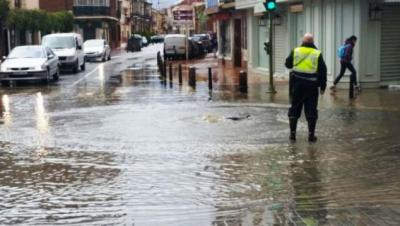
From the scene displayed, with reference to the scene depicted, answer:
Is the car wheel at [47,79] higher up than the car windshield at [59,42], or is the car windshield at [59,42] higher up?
the car windshield at [59,42]

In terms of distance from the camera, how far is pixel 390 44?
64.8ft

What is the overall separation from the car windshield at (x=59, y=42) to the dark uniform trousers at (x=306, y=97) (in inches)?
942

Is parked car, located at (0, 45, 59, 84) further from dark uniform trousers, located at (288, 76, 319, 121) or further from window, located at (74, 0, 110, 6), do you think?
window, located at (74, 0, 110, 6)

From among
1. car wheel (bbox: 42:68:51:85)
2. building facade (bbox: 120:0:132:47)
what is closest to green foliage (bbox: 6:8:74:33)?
car wheel (bbox: 42:68:51:85)

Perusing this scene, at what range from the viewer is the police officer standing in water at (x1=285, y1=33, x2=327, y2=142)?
423 inches

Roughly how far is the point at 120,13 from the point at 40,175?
10006cm

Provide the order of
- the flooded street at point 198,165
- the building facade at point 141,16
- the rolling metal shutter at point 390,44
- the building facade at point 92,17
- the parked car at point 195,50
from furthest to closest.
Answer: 1. the building facade at point 141,16
2. the building facade at point 92,17
3. the parked car at point 195,50
4. the rolling metal shutter at point 390,44
5. the flooded street at point 198,165

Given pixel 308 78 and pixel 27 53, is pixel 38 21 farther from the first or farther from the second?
pixel 308 78

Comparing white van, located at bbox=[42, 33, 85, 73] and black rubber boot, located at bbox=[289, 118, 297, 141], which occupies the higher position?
white van, located at bbox=[42, 33, 85, 73]

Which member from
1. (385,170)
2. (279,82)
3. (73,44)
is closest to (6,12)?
(73,44)

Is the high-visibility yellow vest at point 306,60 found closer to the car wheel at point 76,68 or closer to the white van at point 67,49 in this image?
the white van at point 67,49

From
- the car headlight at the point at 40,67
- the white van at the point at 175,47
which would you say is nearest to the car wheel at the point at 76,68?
the car headlight at the point at 40,67

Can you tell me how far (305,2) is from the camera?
21984 millimetres

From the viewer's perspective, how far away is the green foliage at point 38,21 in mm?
43531
